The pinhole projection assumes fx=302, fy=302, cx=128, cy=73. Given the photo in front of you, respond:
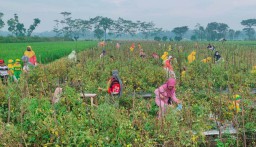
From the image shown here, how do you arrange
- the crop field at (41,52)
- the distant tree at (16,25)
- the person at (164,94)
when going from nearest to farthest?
the person at (164,94) → the crop field at (41,52) → the distant tree at (16,25)

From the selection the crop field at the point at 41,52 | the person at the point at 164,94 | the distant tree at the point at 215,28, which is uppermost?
the distant tree at the point at 215,28

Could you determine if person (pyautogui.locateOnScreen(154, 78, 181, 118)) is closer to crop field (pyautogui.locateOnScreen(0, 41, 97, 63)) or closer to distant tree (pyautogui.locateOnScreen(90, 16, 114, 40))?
crop field (pyautogui.locateOnScreen(0, 41, 97, 63))

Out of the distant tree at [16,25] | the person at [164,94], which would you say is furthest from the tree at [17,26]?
the person at [164,94]

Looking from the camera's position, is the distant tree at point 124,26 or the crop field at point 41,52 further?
the distant tree at point 124,26

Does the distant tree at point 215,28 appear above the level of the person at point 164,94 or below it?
above

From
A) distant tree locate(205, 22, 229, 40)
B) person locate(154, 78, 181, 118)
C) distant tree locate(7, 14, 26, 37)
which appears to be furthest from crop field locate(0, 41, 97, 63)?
distant tree locate(205, 22, 229, 40)

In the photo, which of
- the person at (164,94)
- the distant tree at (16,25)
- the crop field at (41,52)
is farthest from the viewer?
the distant tree at (16,25)

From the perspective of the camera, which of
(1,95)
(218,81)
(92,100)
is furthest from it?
(218,81)

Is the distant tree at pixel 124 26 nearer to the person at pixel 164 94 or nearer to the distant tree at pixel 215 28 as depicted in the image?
the distant tree at pixel 215 28

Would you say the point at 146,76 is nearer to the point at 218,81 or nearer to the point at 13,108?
the point at 218,81

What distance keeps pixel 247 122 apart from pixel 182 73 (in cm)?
450

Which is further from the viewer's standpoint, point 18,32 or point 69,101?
point 18,32

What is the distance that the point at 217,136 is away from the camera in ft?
16.0

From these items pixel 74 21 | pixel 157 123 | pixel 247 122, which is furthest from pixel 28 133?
pixel 74 21
